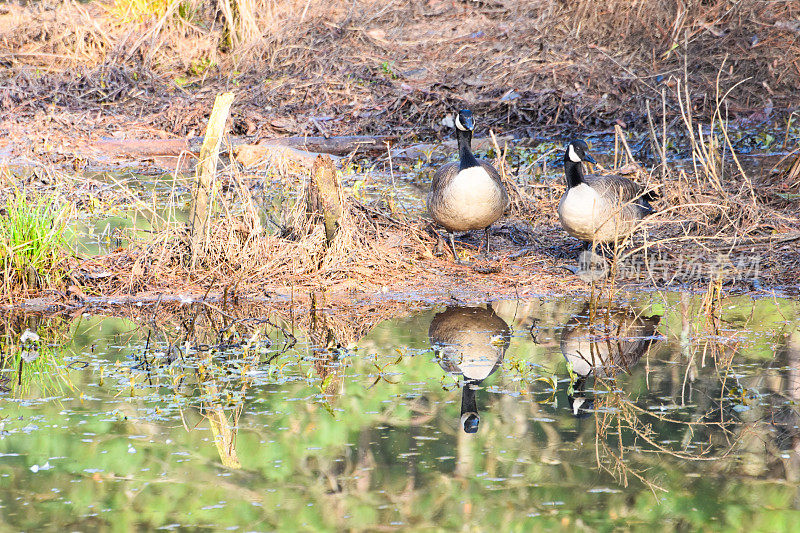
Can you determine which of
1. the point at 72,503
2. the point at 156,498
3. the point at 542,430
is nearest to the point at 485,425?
the point at 542,430

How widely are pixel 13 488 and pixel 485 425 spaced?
2330 mm

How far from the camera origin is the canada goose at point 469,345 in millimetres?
5404

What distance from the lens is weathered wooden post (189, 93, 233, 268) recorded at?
7770 millimetres

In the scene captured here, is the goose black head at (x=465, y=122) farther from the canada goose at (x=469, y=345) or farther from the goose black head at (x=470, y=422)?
the goose black head at (x=470, y=422)

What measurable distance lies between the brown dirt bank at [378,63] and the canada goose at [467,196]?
5.88 meters

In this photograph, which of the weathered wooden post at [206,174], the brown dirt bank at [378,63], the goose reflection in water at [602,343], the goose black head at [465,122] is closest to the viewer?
the goose reflection in water at [602,343]

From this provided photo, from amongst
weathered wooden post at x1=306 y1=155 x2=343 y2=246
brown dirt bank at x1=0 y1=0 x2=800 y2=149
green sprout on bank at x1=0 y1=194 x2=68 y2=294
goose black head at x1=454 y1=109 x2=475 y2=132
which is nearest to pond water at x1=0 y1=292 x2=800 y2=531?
green sprout on bank at x1=0 y1=194 x2=68 y2=294

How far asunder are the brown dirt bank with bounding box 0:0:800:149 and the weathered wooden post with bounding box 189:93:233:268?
7.30 meters

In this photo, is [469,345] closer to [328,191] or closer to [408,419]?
[408,419]

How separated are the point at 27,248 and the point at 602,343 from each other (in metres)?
4.46

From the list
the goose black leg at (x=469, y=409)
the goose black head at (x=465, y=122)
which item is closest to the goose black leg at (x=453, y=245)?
the goose black head at (x=465, y=122)

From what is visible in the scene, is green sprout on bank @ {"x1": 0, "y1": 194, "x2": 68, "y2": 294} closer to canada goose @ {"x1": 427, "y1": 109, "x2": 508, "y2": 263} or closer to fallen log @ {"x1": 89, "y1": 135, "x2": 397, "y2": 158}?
A: canada goose @ {"x1": 427, "y1": 109, "x2": 508, "y2": 263}

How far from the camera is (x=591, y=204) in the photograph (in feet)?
25.6

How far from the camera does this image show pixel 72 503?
416 cm
